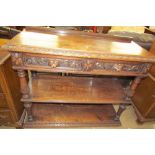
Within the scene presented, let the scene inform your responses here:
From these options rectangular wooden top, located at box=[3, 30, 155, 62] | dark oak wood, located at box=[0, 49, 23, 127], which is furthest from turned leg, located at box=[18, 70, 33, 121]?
rectangular wooden top, located at box=[3, 30, 155, 62]

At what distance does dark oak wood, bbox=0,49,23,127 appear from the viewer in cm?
104

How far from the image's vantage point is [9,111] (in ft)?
4.13

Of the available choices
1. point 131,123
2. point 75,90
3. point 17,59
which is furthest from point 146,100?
point 17,59

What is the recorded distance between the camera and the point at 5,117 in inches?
51.3

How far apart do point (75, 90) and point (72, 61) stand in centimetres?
46

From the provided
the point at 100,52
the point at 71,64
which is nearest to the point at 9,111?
the point at 71,64

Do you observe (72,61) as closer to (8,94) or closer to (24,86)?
(24,86)

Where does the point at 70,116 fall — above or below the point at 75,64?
below

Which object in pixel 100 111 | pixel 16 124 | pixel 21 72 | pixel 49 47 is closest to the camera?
pixel 49 47

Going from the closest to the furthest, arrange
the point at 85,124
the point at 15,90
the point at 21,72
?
the point at 21,72
the point at 15,90
the point at 85,124

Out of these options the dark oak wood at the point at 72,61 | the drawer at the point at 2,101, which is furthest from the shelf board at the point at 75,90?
the drawer at the point at 2,101

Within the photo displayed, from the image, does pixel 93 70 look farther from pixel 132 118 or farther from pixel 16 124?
pixel 132 118

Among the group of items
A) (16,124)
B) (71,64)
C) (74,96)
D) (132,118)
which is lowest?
(132,118)

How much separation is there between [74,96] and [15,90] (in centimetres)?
57
